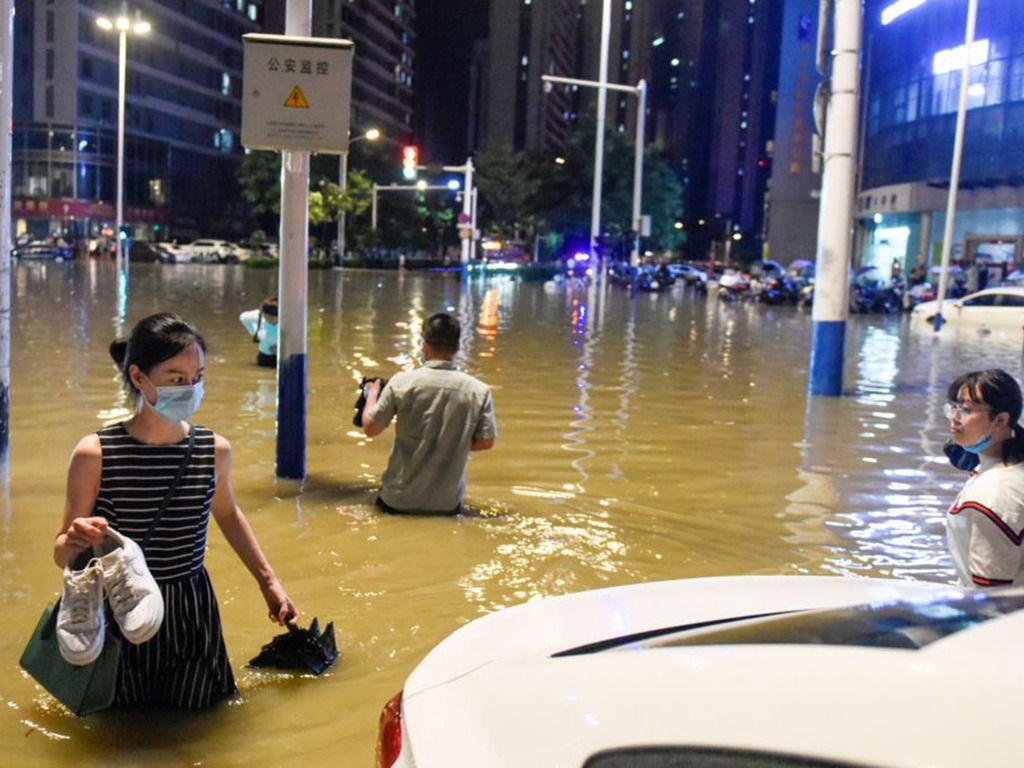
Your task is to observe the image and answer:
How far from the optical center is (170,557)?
387 centimetres

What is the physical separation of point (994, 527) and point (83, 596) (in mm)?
2564

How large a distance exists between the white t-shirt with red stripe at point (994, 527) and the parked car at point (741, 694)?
3.74 ft

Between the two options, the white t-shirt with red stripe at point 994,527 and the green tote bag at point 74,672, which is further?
the green tote bag at point 74,672

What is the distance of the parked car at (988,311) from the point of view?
3078cm

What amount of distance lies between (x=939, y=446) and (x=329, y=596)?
6986 millimetres

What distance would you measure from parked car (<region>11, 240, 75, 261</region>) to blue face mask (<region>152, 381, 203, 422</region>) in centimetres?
6564

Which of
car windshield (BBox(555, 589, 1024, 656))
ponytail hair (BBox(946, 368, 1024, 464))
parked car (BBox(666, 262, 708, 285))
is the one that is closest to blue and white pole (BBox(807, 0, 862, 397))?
ponytail hair (BBox(946, 368, 1024, 464))

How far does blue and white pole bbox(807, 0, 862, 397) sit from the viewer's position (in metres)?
13.0

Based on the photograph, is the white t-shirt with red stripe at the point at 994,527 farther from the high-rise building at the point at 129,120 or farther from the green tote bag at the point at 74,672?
the high-rise building at the point at 129,120

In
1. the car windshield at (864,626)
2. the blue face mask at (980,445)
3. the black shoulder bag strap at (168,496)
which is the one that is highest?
the blue face mask at (980,445)

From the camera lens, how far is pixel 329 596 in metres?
5.82

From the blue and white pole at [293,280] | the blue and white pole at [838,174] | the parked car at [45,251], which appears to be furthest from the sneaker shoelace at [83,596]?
the parked car at [45,251]

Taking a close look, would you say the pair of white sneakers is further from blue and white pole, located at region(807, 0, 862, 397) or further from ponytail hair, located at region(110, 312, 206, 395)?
blue and white pole, located at region(807, 0, 862, 397)

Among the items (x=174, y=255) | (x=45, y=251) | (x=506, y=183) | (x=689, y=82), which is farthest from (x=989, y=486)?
(x=689, y=82)
